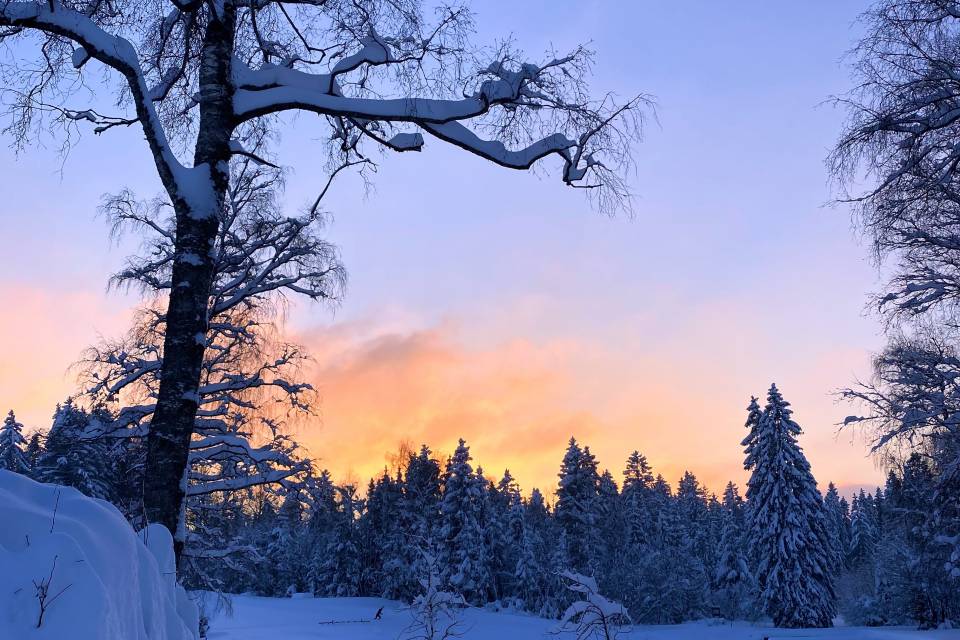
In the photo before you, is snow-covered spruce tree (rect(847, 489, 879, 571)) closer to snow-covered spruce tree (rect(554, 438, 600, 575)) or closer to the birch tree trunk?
snow-covered spruce tree (rect(554, 438, 600, 575))

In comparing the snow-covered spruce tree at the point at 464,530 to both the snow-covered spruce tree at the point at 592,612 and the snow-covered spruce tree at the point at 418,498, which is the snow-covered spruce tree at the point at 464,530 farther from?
the snow-covered spruce tree at the point at 592,612

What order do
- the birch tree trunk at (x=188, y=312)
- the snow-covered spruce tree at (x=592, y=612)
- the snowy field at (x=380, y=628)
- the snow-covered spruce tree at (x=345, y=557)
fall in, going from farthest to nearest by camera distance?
the snow-covered spruce tree at (x=345, y=557) < the snowy field at (x=380, y=628) < the birch tree trunk at (x=188, y=312) < the snow-covered spruce tree at (x=592, y=612)

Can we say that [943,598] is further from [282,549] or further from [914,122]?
[282,549]

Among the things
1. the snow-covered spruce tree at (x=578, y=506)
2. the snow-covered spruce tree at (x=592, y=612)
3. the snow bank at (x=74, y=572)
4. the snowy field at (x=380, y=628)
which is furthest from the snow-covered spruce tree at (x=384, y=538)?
the snow bank at (x=74, y=572)

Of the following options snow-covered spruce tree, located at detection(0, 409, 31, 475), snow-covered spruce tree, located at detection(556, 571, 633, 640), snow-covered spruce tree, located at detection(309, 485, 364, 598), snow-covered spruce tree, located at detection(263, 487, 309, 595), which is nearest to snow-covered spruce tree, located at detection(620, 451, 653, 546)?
snow-covered spruce tree, located at detection(309, 485, 364, 598)

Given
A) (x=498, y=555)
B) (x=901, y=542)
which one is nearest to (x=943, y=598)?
→ (x=901, y=542)

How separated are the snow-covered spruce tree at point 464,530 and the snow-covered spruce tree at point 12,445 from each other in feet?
86.0

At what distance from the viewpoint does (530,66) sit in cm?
519

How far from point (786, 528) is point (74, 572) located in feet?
140

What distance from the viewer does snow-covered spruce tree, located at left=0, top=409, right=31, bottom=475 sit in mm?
38856

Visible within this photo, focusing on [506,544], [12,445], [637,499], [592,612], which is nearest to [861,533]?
[637,499]

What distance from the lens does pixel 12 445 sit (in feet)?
135

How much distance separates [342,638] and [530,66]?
95.9 feet

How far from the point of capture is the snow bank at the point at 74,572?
74.5 inches
